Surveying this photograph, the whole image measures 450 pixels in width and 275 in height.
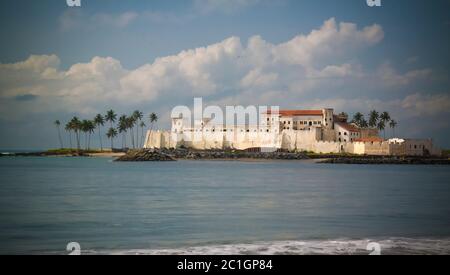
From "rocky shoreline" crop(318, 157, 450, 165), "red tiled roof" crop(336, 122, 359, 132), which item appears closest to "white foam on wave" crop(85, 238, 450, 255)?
"rocky shoreline" crop(318, 157, 450, 165)

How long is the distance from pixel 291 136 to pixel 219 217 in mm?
53486

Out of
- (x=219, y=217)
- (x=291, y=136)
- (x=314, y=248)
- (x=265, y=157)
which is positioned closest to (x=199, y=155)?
(x=265, y=157)

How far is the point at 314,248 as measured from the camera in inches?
522

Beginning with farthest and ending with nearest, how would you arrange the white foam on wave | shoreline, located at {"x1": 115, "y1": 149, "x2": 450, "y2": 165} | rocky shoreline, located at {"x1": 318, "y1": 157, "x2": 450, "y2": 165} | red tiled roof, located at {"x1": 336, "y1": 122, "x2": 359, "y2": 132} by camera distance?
red tiled roof, located at {"x1": 336, "y1": 122, "x2": 359, "y2": 132} → shoreline, located at {"x1": 115, "y1": 149, "x2": 450, "y2": 165} → rocky shoreline, located at {"x1": 318, "y1": 157, "x2": 450, "y2": 165} → the white foam on wave

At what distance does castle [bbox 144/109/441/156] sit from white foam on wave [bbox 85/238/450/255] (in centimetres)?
5357

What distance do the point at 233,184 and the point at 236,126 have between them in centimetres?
4194

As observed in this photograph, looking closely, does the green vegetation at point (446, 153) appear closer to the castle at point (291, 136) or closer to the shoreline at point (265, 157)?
the castle at point (291, 136)

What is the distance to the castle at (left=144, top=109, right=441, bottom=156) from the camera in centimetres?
6644

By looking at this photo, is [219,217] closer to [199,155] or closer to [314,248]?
[314,248]

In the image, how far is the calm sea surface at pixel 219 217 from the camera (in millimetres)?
14039

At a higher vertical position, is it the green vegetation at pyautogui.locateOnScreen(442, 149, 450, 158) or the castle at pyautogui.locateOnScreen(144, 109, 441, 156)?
the castle at pyautogui.locateOnScreen(144, 109, 441, 156)

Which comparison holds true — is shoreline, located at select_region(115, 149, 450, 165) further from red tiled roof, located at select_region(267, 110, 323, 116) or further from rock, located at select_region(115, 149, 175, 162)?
red tiled roof, located at select_region(267, 110, 323, 116)

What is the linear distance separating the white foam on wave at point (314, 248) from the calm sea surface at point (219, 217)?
0.02 metres
